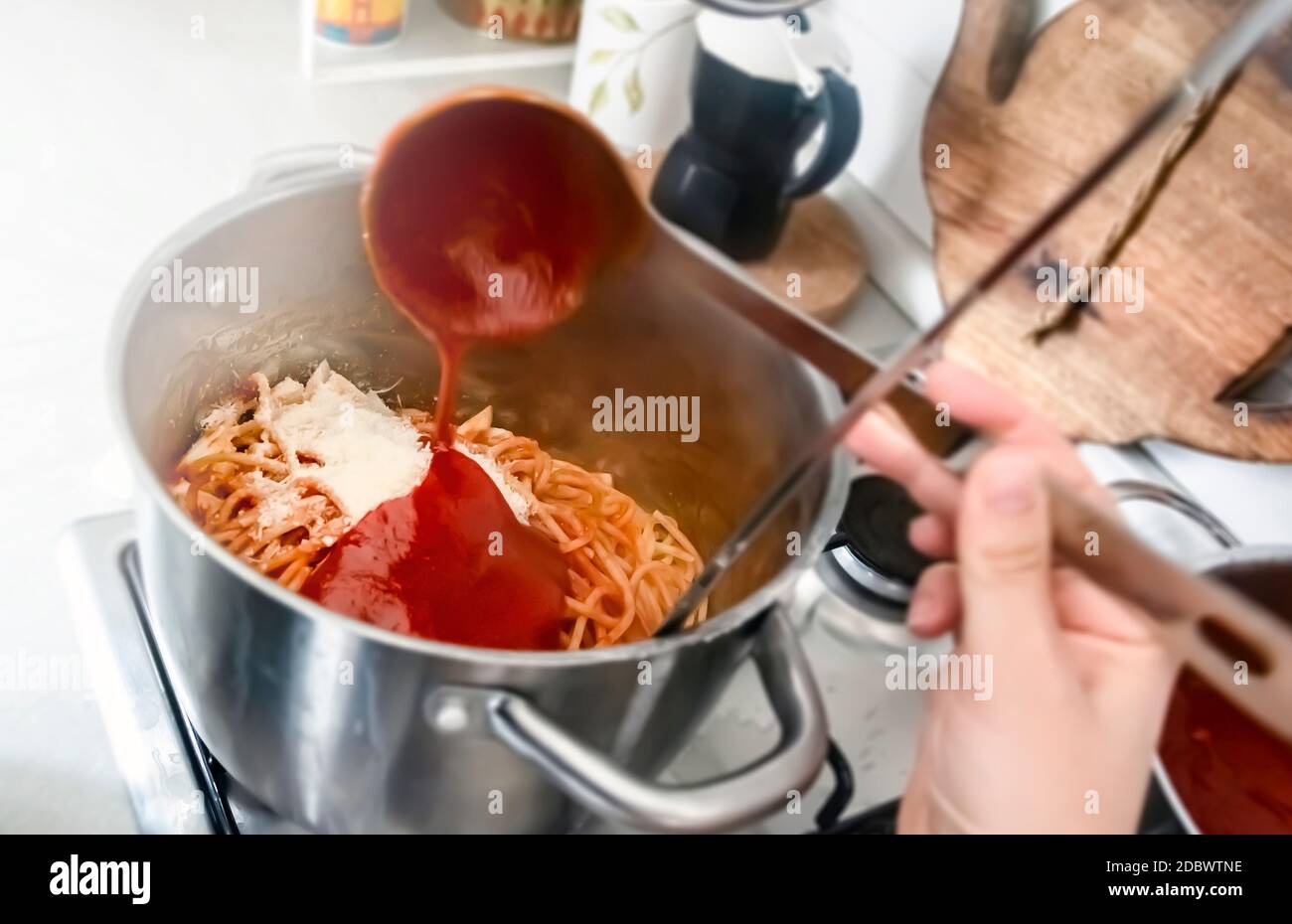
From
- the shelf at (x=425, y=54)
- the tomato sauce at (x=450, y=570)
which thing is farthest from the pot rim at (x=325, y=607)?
the shelf at (x=425, y=54)

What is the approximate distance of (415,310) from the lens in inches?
26.0

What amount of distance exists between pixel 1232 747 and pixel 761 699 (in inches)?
11.8

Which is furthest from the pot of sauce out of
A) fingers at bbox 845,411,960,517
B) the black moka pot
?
the black moka pot

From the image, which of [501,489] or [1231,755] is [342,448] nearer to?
[501,489]

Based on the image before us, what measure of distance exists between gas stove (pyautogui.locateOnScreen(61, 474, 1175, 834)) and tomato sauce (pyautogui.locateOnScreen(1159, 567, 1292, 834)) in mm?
90

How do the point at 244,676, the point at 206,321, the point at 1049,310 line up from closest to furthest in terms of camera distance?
the point at 244,676, the point at 206,321, the point at 1049,310

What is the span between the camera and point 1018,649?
487mm

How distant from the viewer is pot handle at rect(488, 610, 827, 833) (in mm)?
423

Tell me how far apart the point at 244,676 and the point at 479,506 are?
0.23 meters

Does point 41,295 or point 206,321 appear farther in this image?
point 41,295

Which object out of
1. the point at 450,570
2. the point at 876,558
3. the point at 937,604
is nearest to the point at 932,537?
the point at 937,604

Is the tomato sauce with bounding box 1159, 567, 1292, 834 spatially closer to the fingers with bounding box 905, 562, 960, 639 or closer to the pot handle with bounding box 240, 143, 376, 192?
the fingers with bounding box 905, 562, 960, 639
